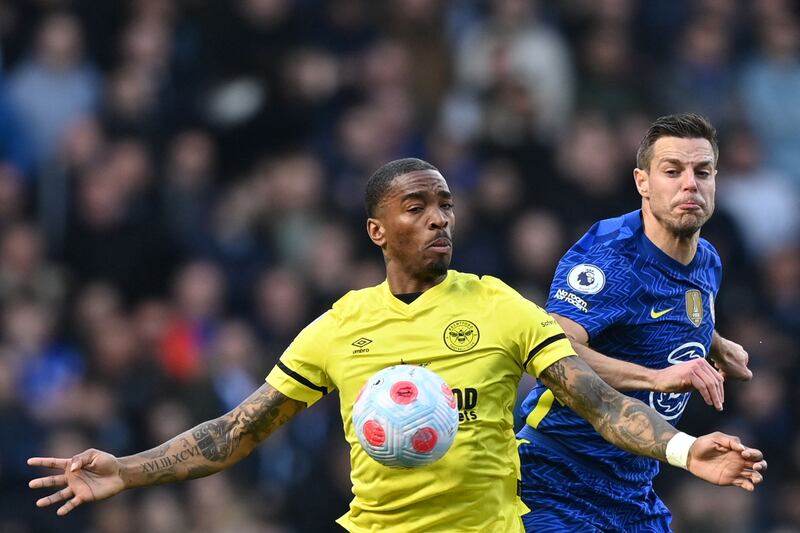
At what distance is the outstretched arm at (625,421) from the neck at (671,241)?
3.11 ft

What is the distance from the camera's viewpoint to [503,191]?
490 inches

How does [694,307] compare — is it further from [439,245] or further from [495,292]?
[439,245]

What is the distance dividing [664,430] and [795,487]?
6.11m

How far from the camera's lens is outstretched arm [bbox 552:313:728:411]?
5934 millimetres

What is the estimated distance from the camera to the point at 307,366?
21.4 ft

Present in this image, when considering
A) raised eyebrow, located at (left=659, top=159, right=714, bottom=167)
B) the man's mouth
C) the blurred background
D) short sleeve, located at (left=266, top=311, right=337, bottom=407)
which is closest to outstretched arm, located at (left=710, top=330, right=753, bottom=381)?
raised eyebrow, located at (left=659, top=159, right=714, bottom=167)

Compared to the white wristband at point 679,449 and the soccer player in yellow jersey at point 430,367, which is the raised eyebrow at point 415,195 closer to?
the soccer player in yellow jersey at point 430,367

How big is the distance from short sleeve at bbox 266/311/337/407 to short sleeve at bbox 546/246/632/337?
3.26 feet

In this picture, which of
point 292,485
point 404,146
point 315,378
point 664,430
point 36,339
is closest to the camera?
point 664,430

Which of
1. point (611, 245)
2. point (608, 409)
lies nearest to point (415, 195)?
point (611, 245)

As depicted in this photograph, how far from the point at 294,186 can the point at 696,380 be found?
729cm

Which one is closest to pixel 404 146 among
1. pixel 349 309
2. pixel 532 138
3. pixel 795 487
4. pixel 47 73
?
pixel 532 138

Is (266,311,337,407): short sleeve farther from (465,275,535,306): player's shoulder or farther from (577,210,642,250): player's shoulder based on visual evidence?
(577,210,642,250): player's shoulder

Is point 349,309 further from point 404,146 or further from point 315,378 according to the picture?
point 404,146
